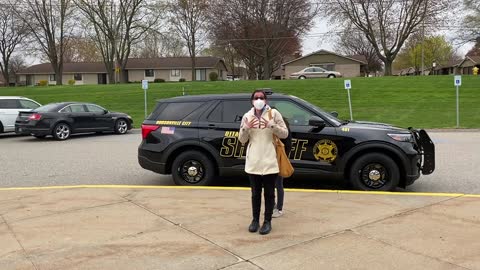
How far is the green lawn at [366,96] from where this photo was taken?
23.0 meters

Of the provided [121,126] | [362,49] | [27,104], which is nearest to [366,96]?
[121,126]

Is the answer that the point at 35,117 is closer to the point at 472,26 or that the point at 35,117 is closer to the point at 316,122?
the point at 316,122

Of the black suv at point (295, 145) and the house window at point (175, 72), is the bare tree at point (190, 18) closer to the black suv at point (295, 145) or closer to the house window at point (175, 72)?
the house window at point (175, 72)

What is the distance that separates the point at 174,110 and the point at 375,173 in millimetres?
3386

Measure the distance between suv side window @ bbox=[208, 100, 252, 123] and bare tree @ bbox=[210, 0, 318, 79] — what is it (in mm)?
43719

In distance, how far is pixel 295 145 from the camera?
23.9 ft

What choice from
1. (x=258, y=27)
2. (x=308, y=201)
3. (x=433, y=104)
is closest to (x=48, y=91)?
(x=258, y=27)

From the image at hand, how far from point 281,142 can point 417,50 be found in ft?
301

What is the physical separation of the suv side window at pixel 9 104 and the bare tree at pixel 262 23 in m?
34.5

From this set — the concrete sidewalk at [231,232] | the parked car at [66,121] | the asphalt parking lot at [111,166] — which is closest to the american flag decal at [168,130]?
the asphalt parking lot at [111,166]

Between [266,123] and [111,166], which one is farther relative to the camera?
[111,166]

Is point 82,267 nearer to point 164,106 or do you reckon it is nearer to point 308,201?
point 308,201

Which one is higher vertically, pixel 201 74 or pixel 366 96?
pixel 201 74

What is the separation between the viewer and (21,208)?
646cm
